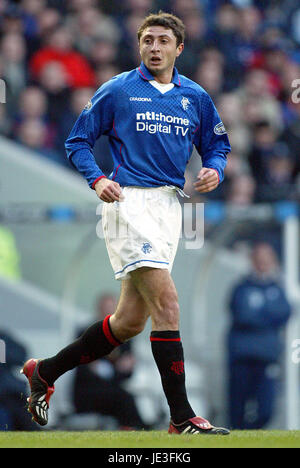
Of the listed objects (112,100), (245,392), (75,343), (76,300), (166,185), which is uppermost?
(112,100)

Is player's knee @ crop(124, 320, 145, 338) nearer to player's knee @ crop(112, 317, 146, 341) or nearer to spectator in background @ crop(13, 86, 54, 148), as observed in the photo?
player's knee @ crop(112, 317, 146, 341)

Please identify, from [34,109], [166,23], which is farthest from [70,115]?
[166,23]

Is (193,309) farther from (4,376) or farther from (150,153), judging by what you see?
(150,153)

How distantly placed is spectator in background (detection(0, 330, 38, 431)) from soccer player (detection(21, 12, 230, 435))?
96.9 inches

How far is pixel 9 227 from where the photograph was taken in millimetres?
10164

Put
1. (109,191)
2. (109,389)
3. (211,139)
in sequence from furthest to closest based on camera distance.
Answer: (109,389), (211,139), (109,191)

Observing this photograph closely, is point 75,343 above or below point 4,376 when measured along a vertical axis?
above

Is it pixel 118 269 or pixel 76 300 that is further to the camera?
pixel 76 300

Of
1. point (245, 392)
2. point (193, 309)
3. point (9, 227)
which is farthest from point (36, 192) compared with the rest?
point (245, 392)

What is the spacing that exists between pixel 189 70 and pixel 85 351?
6.96 m

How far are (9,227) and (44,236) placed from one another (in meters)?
0.36

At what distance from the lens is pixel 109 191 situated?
554 centimetres

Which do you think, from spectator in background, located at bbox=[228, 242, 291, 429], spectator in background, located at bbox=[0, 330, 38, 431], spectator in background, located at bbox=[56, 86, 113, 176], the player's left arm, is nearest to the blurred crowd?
spectator in background, located at bbox=[56, 86, 113, 176]

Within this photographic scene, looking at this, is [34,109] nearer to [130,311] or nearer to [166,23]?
[166,23]
